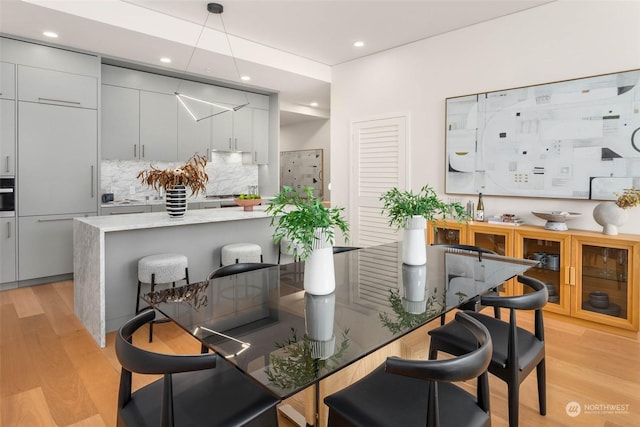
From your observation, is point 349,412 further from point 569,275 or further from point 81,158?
point 81,158

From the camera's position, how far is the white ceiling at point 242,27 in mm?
3574

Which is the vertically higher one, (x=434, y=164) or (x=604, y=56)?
(x=604, y=56)

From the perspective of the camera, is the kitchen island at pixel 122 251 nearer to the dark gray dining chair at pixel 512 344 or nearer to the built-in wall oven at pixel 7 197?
the built-in wall oven at pixel 7 197

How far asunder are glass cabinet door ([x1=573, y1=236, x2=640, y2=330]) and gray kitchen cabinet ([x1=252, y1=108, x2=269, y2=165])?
15.4ft

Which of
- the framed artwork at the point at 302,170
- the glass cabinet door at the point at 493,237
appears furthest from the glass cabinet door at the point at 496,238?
the framed artwork at the point at 302,170

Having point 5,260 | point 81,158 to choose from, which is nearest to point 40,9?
point 81,158

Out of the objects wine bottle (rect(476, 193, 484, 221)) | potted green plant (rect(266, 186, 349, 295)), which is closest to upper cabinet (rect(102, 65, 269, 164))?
wine bottle (rect(476, 193, 484, 221))

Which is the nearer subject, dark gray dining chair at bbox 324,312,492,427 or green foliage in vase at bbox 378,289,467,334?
dark gray dining chair at bbox 324,312,492,427

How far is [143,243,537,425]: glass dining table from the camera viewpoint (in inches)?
41.8

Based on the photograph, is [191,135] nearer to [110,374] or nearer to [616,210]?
[110,374]

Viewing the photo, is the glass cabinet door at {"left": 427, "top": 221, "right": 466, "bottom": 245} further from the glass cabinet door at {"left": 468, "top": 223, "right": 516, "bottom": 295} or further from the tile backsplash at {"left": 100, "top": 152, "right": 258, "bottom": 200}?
the tile backsplash at {"left": 100, "top": 152, "right": 258, "bottom": 200}

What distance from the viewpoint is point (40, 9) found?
3281 millimetres

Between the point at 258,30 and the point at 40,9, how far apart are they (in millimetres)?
2013

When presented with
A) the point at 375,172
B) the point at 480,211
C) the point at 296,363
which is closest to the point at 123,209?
the point at 375,172
